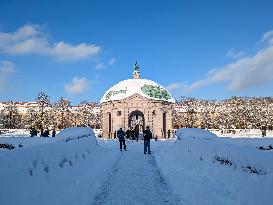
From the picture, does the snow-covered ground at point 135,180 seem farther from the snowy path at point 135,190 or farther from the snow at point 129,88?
the snow at point 129,88

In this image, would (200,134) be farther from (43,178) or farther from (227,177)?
(43,178)

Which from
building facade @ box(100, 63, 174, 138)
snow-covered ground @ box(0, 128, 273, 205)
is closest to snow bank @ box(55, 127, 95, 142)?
snow-covered ground @ box(0, 128, 273, 205)

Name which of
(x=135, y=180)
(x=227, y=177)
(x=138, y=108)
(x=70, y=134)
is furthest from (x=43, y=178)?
(x=138, y=108)

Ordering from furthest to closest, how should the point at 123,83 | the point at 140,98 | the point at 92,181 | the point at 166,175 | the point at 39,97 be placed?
the point at 39,97
the point at 123,83
the point at 140,98
the point at 166,175
the point at 92,181

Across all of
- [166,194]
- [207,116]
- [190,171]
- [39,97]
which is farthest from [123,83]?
[166,194]

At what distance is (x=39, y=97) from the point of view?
67.0 meters

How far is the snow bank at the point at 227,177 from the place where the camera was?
18.5 feet

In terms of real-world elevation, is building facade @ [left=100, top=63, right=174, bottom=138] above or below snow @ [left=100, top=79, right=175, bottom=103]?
below

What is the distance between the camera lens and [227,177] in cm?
829

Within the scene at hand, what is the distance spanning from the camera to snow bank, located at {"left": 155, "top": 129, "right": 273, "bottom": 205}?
565 cm

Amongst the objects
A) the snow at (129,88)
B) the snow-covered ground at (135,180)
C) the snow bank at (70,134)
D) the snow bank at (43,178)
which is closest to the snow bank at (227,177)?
the snow-covered ground at (135,180)

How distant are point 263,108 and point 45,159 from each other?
90.9 meters

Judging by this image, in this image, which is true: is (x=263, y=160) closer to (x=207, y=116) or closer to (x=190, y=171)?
(x=190, y=171)

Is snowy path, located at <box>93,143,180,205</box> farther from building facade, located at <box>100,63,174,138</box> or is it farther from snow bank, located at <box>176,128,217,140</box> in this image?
building facade, located at <box>100,63,174,138</box>
